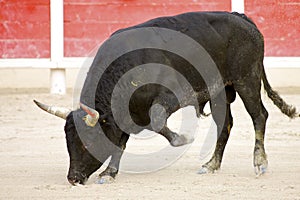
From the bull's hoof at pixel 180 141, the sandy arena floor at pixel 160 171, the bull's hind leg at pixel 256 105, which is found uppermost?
the bull's hind leg at pixel 256 105

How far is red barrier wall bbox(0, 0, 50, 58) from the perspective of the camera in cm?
854

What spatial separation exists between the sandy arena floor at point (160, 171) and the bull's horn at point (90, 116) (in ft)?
1.14

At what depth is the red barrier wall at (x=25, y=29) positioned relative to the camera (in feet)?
28.0

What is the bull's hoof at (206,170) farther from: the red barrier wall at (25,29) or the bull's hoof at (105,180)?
the red barrier wall at (25,29)

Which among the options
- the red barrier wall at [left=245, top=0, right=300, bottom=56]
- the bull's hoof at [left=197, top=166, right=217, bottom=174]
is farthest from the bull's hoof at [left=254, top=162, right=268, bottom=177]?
the red barrier wall at [left=245, top=0, right=300, bottom=56]

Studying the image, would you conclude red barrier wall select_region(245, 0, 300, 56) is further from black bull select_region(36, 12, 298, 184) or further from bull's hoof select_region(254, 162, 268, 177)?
bull's hoof select_region(254, 162, 268, 177)

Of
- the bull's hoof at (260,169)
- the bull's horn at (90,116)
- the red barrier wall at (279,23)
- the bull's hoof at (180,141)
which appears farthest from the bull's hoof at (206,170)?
the red barrier wall at (279,23)

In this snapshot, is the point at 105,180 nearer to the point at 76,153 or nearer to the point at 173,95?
the point at 76,153

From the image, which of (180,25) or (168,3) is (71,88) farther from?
(180,25)

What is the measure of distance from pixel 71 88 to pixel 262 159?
4.83 meters

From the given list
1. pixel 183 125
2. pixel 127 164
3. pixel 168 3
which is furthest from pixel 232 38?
pixel 168 3

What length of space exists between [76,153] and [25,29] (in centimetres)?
451

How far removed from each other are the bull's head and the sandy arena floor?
70 millimetres

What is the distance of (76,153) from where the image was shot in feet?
14.0
